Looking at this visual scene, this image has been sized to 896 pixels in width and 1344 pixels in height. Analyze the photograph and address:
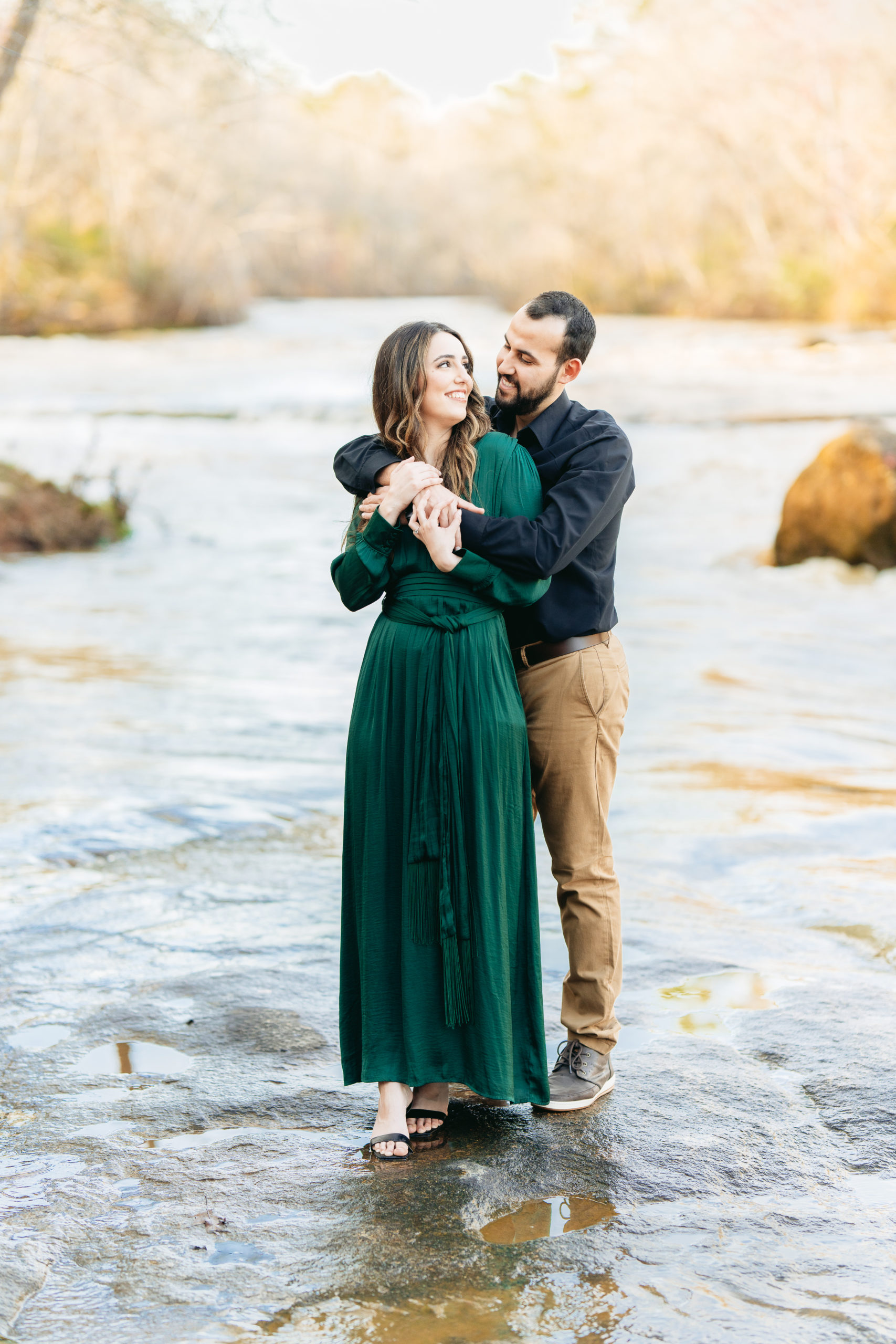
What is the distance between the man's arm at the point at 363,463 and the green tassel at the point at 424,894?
83 centimetres

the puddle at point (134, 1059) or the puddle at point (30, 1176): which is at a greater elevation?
the puddle at point (134, 1059)

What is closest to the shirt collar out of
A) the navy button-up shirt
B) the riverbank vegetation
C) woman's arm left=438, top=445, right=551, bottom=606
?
the navy button-up shirt

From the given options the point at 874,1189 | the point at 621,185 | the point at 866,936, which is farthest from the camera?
the point at 621,185

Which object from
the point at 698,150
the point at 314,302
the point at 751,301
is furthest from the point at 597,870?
the point at 314,302

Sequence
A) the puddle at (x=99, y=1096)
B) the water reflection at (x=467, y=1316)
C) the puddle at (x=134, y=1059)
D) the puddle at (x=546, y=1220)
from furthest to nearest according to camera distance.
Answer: the puddle at (x=134, y=1059), the puddle at (x=99, y=1096), the puddle at (x=546, y=1220), the water reflection at (x=467, y=1316)

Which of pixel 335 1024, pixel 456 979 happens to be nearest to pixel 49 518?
pixel 335 1024

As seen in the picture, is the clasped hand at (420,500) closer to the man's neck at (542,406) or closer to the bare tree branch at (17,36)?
the man's neck at (542,406)

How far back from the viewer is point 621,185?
130ft

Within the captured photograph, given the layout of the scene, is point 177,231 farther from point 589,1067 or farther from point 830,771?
point 589,1067

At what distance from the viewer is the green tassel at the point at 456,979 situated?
116 inches

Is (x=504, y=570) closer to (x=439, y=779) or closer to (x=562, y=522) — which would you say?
(x=562, y=522)

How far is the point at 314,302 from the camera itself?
1874 inches

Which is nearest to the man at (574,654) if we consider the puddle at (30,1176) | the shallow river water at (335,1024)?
the shallow river water at (335,1024)

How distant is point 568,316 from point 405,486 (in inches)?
22.5
